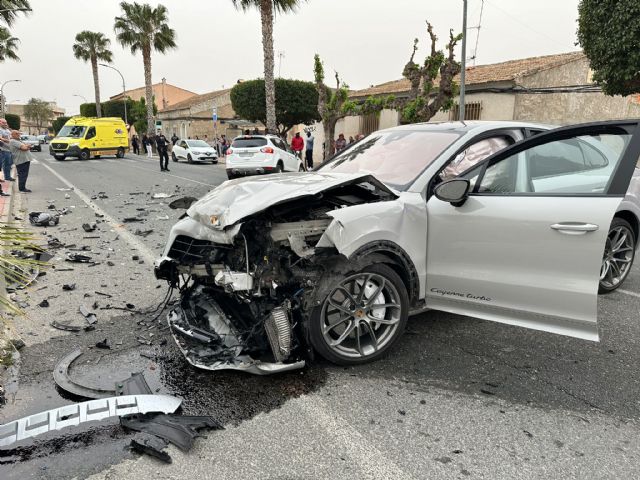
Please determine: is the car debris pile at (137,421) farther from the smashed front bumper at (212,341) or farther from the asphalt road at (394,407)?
the smashed front bumper at (212,341)

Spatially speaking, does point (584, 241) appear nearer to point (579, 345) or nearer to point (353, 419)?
point (579, 345)

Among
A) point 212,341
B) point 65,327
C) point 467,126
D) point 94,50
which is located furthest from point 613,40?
point 94,50

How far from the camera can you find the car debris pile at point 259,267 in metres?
3.15

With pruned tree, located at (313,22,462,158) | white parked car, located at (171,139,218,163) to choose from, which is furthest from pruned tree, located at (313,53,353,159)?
white parked car, located at (171,139,218,163)

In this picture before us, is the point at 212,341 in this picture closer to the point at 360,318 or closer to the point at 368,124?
the point at 360,318

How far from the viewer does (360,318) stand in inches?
132

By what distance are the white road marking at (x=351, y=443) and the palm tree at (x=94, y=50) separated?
5528 cm

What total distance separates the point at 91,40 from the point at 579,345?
192ft

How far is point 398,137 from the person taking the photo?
177 inches

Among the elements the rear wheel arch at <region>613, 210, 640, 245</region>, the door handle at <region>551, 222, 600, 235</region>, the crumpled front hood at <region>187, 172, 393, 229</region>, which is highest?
the crumpled front hood at <region>187, 172, 393, 229</region>

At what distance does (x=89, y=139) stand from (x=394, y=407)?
30976mm

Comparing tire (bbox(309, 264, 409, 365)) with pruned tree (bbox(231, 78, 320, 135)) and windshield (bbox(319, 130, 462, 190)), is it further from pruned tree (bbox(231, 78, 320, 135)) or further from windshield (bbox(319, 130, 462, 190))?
pruned tree (bbox(231, 78, 320, 135))

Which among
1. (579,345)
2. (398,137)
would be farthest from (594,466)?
(398,137)

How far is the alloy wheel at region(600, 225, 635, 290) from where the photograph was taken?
196 inches
